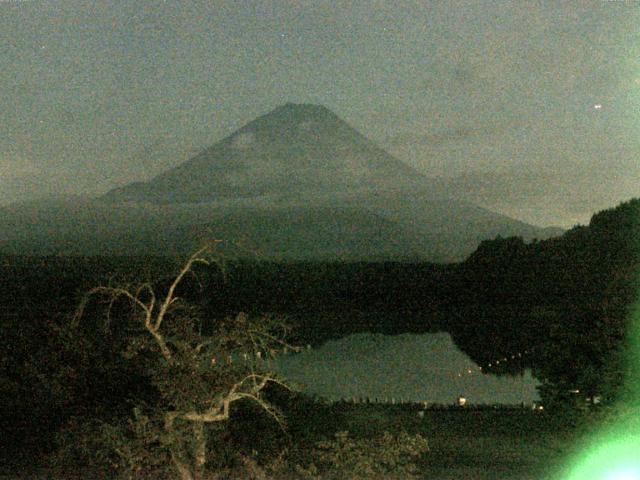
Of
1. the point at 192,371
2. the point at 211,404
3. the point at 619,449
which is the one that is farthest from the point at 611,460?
the point at 192,371

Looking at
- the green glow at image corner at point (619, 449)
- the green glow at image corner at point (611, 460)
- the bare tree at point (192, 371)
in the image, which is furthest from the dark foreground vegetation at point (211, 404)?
the green glow at image corner at point (611, 460)

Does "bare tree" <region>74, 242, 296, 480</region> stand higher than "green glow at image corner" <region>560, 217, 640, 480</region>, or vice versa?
"bare tree" <region>74, 242, 296, 480</region>

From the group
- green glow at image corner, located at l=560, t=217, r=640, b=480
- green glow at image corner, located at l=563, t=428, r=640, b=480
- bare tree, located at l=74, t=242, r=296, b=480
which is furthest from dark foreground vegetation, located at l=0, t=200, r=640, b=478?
green glow at image corner, located at l=563, t=428, r=640, b=480

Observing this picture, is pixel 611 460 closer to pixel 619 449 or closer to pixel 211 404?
pixel 619 449

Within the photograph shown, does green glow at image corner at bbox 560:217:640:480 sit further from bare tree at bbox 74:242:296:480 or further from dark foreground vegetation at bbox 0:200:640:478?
bare tree at bbox 74:242:296:480

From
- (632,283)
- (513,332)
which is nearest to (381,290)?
→ (513,332)

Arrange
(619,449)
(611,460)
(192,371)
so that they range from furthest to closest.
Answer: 1. (619,449)
2. (611,460)
3. (192,371)

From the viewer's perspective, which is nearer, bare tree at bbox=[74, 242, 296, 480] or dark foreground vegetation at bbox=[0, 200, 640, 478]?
bare tree at bbox=[74, 242, 296, 480]

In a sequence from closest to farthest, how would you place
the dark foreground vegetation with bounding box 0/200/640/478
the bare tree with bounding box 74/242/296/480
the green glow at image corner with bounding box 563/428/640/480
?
the bare tree with bounding box 74/242/296/480 → the dark foreground vegetation with bounding box 0/200/640/478 → the green glow at image corner with bounding box 563/428/640/480

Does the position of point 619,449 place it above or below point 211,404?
below
